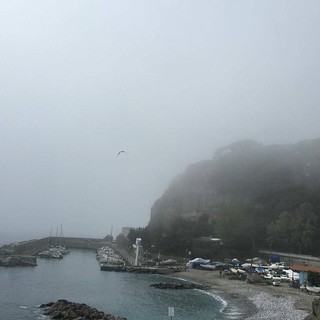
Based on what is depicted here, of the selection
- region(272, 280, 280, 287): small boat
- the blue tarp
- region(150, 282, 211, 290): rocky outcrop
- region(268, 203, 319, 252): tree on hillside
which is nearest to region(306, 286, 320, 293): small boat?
region(272, 280, 280, 287): small boat

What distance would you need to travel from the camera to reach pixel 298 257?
252ft

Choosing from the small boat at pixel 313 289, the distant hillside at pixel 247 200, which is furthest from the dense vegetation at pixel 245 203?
the small boat at pixel 313 289

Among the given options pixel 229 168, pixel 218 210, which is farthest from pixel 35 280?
pixel 229 168

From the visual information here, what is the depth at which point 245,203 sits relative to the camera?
106m

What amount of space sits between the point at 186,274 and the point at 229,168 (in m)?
59.7

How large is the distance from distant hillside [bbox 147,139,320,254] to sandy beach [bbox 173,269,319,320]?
2838 cm

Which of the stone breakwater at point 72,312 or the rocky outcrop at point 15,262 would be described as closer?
the stone breakwater at point 72,312

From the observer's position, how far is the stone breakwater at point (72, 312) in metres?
33.7

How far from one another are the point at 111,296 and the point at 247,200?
6548 cm

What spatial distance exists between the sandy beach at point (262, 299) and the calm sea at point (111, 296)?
3.45 feet

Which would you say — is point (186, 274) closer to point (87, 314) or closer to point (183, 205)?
point (87, 314)

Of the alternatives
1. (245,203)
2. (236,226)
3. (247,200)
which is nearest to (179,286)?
(236,226)

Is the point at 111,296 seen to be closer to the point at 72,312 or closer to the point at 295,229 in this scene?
the point at 72,312

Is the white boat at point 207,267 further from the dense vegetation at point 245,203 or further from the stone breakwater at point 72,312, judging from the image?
the stone breakwater at point 72,312
